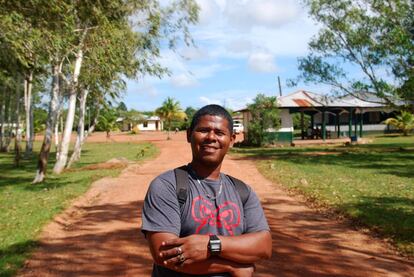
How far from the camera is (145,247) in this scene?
7184mm

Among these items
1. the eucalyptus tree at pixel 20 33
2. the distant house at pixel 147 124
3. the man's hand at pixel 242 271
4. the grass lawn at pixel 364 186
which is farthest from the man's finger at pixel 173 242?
the distant house at pixel 147 124

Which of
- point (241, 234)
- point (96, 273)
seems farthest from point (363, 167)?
point (241, 234)

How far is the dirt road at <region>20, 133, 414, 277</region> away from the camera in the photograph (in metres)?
6.12

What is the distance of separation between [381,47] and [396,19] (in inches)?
55.0

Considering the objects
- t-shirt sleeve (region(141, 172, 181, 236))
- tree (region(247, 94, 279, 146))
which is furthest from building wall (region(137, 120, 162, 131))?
t-shirt sleeve (region(141, 172, 181, 236))

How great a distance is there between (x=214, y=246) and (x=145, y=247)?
16.3 ft

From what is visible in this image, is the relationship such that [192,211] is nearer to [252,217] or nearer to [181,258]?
[181,258]

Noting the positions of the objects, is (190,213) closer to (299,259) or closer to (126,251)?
(299,259)

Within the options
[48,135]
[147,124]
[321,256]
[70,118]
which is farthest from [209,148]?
[147,124]

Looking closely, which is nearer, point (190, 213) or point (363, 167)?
point (190, 213)

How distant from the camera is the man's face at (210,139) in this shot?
2.70 m

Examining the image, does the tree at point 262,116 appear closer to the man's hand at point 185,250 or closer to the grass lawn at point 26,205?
the grass lawn at point 26,205

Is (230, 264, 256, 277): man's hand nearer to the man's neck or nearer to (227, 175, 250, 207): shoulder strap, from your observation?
(227, 175, 250, 207): shoulder strap

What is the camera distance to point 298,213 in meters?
9.98
